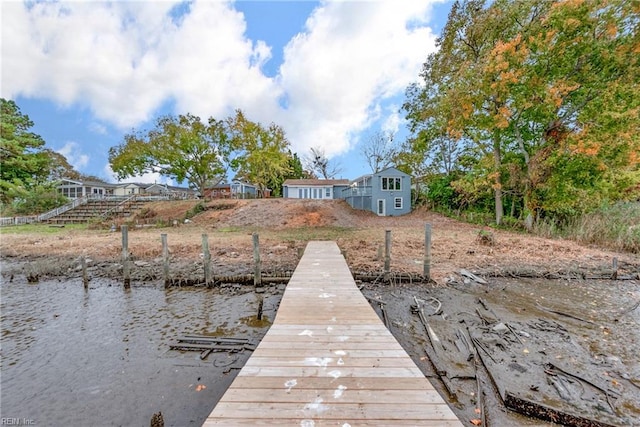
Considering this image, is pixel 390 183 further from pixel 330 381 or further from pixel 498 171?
pixel 330 381

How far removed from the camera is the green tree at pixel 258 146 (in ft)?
113

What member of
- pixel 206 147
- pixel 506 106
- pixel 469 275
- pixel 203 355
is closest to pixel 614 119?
pixel 506 106

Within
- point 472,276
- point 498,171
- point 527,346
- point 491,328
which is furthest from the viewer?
point 498,171

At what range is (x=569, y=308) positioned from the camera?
6828 millimetres

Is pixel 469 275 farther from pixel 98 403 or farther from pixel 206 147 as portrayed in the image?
pixel 206 147

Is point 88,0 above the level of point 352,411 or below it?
above

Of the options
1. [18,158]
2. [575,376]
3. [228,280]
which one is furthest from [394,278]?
[18,158]

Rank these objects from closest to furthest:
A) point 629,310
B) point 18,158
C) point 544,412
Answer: point 544,412, point 629,310, point 18,158

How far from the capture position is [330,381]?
103 inches

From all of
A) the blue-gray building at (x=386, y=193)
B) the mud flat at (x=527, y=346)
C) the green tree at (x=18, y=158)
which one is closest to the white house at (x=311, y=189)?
the blue-gray building at (x=386, y=193)

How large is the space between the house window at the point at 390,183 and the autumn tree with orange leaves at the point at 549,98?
698 centimetres

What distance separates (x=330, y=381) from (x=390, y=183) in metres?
25.3

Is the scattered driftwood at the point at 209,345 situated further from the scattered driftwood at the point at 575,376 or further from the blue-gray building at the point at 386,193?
the blue-gray building at the point at 386,193

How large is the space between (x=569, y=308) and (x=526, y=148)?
1636cm
